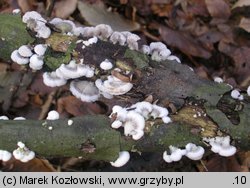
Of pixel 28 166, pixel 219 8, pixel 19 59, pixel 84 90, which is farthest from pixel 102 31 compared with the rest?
pixel 219 8

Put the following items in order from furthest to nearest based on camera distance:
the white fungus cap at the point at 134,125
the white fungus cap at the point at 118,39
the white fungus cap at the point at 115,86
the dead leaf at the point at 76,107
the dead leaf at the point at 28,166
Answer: the dead leaf at the point at 76,107 → the dead leaf at the point at 28,166 → the white fungus cap at the point at 118,39 → the white fungus cap at the point at 115,86 → the white fungus cap at the point at 134,125

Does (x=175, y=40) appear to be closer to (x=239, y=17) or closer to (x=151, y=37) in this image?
(x=151, y=37)

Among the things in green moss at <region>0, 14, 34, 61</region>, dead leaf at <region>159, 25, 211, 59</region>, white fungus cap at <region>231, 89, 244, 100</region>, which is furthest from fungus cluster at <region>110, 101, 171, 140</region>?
dead leaf at <region>159, 25, 211, 59</region>

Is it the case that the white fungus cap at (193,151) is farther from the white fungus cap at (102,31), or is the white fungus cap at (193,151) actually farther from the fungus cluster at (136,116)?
the white fungus cap at (102,31)

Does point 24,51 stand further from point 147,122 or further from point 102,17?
point 102,17

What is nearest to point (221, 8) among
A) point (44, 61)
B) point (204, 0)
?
point (204, 0)

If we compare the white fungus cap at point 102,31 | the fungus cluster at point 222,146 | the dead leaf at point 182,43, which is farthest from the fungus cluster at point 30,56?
the dead leaf at point 182,43
